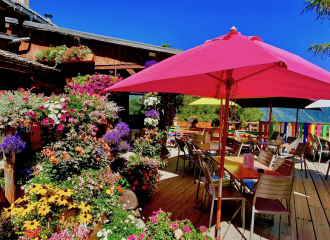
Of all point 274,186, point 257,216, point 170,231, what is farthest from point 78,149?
point 257,216

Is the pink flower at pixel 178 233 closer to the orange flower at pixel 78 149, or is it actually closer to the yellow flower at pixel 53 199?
the yellow flower at pixel 53 199

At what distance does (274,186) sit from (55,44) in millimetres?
7523

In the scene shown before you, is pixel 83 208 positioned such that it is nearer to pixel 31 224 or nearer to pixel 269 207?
pixel 31 224

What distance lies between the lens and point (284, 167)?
2674mm

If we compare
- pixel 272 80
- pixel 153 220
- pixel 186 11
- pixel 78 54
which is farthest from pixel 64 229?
pixel 186 11

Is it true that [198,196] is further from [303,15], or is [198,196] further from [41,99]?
[303,15]

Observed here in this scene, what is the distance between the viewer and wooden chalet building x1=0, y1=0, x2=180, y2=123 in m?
5.62

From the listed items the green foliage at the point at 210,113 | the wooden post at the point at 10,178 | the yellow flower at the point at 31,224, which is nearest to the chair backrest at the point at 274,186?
the yellow flower at the point at 31,224

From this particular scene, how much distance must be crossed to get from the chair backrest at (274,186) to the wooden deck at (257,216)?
612 millimetres

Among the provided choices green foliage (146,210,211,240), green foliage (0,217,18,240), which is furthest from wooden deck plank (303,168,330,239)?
green foliage (0,217,18,240)

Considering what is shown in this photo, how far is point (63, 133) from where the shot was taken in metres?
2.62

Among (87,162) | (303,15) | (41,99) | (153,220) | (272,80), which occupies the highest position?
(303,15)

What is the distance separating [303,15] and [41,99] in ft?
35.6

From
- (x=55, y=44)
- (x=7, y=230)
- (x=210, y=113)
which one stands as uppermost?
(x=55, y=44)
